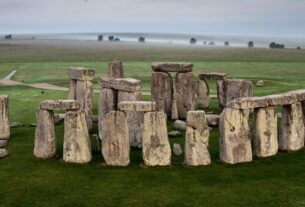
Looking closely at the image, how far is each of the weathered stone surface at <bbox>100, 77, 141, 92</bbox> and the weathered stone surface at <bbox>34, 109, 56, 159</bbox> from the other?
3380mm

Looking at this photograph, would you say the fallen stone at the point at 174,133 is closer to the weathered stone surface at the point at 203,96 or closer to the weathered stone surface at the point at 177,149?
the weathered stone surface at the point at 177,149

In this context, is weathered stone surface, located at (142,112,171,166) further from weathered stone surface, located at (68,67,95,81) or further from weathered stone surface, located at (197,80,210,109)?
weathered stone surface, located at (197,80,210,109)

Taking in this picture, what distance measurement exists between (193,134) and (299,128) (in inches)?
172

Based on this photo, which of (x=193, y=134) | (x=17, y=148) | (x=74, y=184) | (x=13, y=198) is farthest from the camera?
(x=17, y=148)

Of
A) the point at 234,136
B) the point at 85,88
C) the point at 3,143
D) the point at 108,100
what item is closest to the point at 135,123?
the point at 108,100

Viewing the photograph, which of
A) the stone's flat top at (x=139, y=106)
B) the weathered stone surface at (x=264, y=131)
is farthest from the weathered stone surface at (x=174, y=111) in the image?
the stone's flat top at (x=139, y=106)

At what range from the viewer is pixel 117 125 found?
1462 centimetres

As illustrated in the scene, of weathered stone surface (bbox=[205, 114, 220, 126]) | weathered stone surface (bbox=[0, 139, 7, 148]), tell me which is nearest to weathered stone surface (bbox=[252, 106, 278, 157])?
weathered stone surface (bbox=[205, 114, 220, 126])

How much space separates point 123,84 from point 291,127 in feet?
21.0

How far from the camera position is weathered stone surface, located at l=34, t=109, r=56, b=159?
15.3 metres

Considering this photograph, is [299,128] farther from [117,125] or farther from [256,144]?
[117,125]

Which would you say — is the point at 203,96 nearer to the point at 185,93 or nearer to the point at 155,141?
the point at 185,93

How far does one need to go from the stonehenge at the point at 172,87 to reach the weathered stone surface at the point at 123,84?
4286 mm

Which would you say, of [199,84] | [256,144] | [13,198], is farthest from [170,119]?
[13,198]
